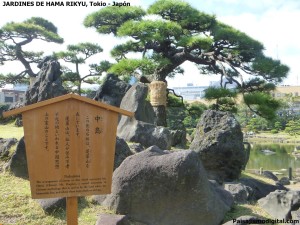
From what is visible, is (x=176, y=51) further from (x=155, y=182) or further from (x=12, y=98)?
(x=12, y=98)

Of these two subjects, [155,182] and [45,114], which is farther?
[155,182]

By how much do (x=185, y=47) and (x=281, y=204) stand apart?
9.65 m

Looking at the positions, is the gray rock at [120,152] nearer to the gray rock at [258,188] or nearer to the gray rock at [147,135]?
the gray rock at [147,135]

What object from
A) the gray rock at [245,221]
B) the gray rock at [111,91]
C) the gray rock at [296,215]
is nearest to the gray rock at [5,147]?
the gray rock at [111,91]

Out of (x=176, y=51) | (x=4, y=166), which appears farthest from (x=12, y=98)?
(x=4, y=166)

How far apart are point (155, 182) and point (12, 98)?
180ft

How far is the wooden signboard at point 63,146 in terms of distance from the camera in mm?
4059

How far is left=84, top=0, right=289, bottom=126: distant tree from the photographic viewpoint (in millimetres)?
13547

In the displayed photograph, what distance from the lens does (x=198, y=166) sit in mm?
5582

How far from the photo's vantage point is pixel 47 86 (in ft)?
45.1

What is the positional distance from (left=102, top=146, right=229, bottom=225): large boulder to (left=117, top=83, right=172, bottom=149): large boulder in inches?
180

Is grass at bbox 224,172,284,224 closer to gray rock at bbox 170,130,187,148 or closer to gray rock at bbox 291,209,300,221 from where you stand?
gray rock at bbox 291,209,300,221

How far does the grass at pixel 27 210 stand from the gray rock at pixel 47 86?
743cm

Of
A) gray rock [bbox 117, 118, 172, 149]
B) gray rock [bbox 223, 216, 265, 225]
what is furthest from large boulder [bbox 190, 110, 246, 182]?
gray rock [bbox 223, 216, 265, 225]
